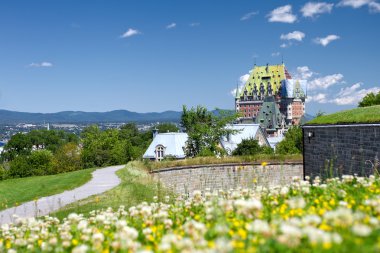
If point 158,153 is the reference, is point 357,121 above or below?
above

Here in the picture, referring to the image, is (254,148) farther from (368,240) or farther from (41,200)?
(368,240)

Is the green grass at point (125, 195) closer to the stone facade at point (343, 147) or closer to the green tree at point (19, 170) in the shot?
the stone facade at point (343, 147)

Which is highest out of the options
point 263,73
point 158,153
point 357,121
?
point 263,73

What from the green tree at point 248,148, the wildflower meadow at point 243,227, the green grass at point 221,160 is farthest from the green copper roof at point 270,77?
the wildflower meadow at point 243,227

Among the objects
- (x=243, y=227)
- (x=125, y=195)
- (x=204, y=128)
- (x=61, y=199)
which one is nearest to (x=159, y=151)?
(x=204, y=128)

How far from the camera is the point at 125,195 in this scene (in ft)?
64.1

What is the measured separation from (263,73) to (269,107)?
1599 inches

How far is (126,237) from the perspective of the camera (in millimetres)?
5297

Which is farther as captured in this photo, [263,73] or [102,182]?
[263,73]

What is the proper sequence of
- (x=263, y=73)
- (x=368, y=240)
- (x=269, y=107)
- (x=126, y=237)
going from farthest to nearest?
(x=263, y=73), (x=269, y=107), (x=126, y=237), (x=368, y=240)

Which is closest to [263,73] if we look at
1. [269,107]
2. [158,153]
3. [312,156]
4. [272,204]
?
[269,107]

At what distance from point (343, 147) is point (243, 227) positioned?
57.4 ft

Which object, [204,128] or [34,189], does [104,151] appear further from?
[34,189]

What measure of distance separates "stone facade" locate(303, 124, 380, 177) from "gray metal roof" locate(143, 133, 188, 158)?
31.8 m
